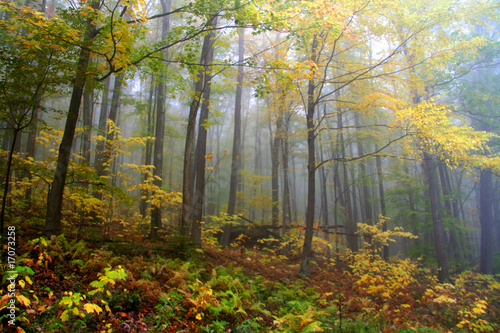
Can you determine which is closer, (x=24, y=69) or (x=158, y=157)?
A: (x=24, y=69)

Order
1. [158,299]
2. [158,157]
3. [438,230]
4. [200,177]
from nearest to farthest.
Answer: [158,299], [200,177], [158,157], [438,230]

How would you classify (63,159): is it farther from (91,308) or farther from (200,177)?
(200,177)

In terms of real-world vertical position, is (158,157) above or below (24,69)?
below

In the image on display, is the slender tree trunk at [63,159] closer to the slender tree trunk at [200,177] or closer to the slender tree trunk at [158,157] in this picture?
the slender tree trunk at [200,177]

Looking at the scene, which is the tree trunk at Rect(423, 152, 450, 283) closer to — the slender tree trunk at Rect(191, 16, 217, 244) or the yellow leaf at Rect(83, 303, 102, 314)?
the slender tree trunk at Rect(191, 16, 217, 244)

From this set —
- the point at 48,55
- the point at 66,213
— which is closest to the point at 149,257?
the point at 48,55

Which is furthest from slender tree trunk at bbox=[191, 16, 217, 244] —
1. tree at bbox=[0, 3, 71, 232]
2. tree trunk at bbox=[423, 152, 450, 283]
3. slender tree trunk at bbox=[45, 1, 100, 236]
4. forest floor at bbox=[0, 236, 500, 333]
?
tree trunk at bbox=[423, 152, 450, 283]

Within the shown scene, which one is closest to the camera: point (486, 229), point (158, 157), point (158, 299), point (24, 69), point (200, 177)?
point (158, 299)

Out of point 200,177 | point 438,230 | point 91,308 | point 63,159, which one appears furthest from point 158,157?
point 438,230

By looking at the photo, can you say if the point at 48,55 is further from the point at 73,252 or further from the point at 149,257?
the point at 149,257

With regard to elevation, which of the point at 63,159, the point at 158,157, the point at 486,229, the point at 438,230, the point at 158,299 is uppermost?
the point at 158,157

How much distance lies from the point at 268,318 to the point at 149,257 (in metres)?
2.87

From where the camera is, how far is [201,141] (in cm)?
822

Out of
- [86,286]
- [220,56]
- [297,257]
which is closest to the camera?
[86,286]
